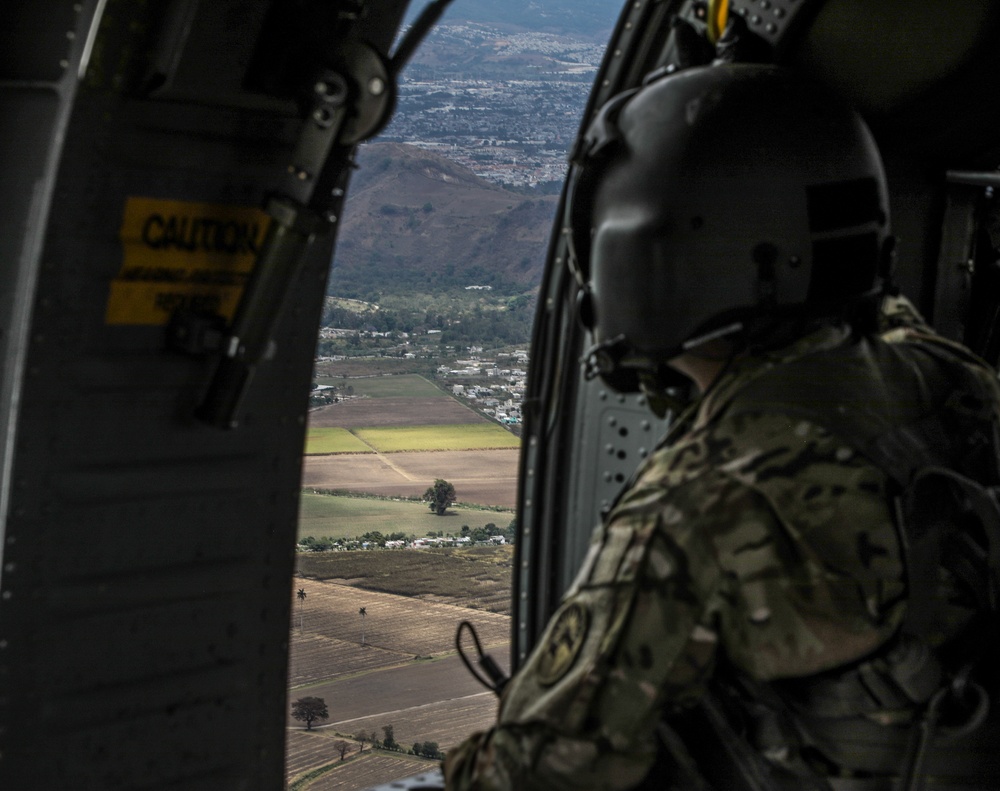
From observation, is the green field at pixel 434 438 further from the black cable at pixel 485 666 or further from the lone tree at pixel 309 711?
the black cable at pixel 485 666

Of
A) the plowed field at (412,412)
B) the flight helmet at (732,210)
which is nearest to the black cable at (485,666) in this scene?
the flight helmet at (732,210)

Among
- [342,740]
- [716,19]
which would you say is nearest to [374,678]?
[342,740]

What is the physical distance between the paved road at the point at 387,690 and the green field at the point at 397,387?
2089 mm

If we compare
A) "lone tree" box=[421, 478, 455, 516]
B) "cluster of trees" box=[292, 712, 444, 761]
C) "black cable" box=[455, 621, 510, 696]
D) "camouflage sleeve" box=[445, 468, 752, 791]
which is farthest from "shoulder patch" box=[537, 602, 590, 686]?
"lone tree" box=[421, 478, 455, 516]

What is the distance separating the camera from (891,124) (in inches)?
119

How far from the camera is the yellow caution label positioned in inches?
84.0

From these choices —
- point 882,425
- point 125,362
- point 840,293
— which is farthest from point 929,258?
point 125,362

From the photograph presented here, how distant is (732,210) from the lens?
1658 millimetres

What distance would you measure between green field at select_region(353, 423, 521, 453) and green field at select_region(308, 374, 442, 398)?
0.33 meters

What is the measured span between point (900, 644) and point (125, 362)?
4.62ft

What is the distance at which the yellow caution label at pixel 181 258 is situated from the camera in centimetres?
213

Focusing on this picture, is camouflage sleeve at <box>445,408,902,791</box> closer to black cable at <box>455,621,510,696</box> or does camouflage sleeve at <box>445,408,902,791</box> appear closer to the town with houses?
black cable at <box>455,621,510,696</box>

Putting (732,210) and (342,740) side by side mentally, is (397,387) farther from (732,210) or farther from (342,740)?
(732,210)

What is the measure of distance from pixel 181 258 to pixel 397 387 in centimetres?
728
